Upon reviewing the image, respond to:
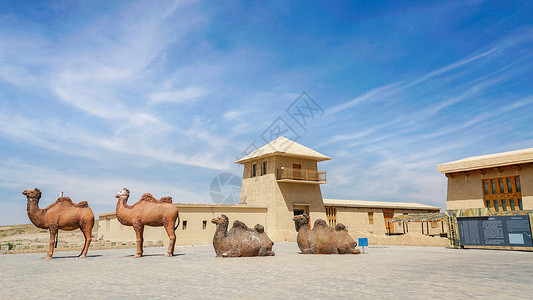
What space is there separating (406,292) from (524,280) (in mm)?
2972

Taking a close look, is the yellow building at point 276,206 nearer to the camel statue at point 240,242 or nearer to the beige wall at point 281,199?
the beige wall at point 281,199

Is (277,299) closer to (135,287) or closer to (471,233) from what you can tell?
(135,287)

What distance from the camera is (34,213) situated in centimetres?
1282

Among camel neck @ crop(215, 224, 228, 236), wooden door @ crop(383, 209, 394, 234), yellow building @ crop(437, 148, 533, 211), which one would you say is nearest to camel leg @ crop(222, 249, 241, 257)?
camel neck @ crop(215, 224, 228, 236)

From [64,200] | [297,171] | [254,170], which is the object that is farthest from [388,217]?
[64,200]

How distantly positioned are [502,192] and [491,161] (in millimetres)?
2103

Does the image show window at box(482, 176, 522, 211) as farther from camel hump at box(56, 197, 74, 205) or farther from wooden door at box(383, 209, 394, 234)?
camel hump at box(56, 197, 74, 205)

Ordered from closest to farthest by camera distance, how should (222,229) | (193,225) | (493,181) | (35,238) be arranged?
(222,229) → (493,181) → (193,225) → (35,238)

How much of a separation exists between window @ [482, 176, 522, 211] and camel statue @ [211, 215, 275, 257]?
17084 mm

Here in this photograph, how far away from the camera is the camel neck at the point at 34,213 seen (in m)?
12.8

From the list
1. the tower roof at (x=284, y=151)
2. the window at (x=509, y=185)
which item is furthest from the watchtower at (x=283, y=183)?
the window at (x=509, y=185)

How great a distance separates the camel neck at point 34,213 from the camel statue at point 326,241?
385 inches

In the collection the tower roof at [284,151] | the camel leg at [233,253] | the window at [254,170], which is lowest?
the camel leg at [233,253]

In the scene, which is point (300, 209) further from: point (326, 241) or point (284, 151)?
point (326, 241)
